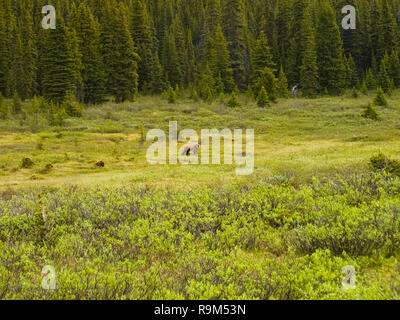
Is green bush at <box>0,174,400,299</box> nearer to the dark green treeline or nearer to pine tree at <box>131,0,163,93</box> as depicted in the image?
the dark green treeline

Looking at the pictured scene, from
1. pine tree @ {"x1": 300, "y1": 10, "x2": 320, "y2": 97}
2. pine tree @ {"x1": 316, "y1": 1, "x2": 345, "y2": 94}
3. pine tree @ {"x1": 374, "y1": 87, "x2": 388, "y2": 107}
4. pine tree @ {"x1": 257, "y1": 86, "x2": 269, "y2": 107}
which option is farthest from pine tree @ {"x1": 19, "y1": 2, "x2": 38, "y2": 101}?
pine tree @ {"x1": 374, "y1": 87, "x2": 388, "y2": 107}

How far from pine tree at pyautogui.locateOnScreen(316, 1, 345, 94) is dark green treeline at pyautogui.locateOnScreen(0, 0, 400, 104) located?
13 centimetres

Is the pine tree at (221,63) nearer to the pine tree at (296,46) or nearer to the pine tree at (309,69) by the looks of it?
the pine tree at (296,46)

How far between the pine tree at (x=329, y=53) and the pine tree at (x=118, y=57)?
79.4 feet

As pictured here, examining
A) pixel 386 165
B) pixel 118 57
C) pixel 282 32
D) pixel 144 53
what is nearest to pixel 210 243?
pixel 386 165

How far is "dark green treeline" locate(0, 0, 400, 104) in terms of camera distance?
138 ft

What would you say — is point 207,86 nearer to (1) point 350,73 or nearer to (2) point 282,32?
(1) point 350,73

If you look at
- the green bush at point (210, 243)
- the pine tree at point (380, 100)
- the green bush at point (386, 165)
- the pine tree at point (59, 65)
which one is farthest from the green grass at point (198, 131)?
the pine tree at point (59, 65)

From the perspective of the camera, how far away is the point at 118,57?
147 ft

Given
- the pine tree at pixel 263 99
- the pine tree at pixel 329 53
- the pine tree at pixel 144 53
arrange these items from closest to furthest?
the pine tree at pixel 263 99 → the pine tree at pixel 329 53 → the pine tree at pixel 144 53

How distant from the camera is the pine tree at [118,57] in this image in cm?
4431

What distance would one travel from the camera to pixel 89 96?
142 feet

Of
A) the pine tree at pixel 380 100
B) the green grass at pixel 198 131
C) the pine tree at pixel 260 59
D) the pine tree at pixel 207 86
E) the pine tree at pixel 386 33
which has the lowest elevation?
the green grass at pixel 198 131

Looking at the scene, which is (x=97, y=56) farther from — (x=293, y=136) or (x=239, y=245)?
(x=239, y=245)
